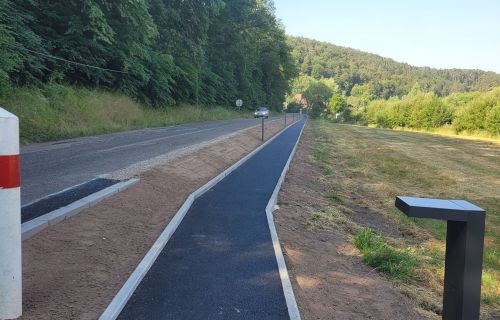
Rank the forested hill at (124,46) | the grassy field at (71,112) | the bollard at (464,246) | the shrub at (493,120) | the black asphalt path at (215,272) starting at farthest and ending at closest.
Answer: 1. the shrub at (493,120)
2. the forested hill at (124,46)
3. the grassy field at (71,112)
4. the black asphalt path at (215,272)
5. the bollard at (464,246)

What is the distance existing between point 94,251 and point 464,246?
4473 mm

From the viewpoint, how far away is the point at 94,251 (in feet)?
19.4

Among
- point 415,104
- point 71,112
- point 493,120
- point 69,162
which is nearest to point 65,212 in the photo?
point 69,162

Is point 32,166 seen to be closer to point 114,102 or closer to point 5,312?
point 5,312

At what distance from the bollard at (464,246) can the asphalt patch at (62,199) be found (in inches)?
216

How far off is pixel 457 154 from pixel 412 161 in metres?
7.22

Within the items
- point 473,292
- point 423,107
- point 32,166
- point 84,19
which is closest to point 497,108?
point 423,107

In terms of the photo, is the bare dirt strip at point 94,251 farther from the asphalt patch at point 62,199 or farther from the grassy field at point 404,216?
the grassy field at point 404,216

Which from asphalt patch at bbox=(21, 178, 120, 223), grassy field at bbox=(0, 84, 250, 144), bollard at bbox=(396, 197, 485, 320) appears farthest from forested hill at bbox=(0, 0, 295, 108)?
bollard at bbox=(396, 197, 485, 320)

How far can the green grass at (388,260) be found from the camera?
23.4 feet

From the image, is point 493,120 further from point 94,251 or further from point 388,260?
point 94,251

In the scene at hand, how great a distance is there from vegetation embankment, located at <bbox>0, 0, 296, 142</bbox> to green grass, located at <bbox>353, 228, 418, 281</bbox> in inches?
626

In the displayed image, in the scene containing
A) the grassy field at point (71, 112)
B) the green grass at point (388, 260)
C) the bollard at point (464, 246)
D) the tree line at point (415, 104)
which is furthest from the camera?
the tree line at point (415, 104)

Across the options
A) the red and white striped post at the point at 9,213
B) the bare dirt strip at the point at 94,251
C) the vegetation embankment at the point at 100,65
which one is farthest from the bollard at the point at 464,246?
the vegetation embankment at the point at 100,65
